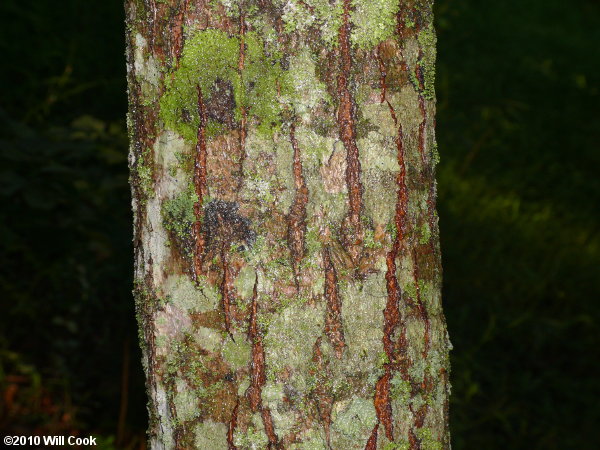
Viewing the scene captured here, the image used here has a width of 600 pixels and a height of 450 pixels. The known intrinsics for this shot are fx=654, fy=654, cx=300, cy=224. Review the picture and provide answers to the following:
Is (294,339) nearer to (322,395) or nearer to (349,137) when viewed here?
(322,395)

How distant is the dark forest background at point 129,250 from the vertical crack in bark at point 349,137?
1.85 metres

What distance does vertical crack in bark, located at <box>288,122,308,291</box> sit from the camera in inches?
39.5

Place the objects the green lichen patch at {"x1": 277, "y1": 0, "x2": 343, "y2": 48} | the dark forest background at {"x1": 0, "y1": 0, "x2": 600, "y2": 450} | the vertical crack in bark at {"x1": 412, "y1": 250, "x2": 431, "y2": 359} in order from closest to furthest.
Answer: the green lichen patch at {"x1": 277, "y1": 0, "x2": 343, "y2": 48} < the vertical crack in bark at {"x1": 412, "y1": 250, "x2": 431, "y2": 359} < the dark forest background at {"x1": 0, "y1": 0, "x2": 600, "y2": 450}

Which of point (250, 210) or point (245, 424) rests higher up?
point (250, 210)

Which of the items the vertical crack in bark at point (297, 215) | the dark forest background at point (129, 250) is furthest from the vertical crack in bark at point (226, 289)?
the dark forest background at point (129, 250)

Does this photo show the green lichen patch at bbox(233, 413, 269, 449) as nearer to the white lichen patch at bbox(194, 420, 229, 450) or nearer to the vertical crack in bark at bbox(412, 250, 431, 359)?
the white lichen patch at bbox(194, 420, 229, 450)

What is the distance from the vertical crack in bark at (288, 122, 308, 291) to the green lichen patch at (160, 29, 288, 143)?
0.06 metres

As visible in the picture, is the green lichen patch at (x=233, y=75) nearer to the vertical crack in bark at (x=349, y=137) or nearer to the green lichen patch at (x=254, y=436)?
the vertical crack in bark at (x=349, y=137)

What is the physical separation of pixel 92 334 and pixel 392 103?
2416 mm

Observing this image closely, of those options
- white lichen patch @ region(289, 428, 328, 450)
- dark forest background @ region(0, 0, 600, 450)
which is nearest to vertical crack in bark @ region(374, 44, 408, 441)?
white lichen patch @ region(289, 428, 328, 450)

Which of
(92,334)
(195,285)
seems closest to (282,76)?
(195,285)

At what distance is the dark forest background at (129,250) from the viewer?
112 inches

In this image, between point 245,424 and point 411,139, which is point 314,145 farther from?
point 245,424

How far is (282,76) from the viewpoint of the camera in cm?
99
